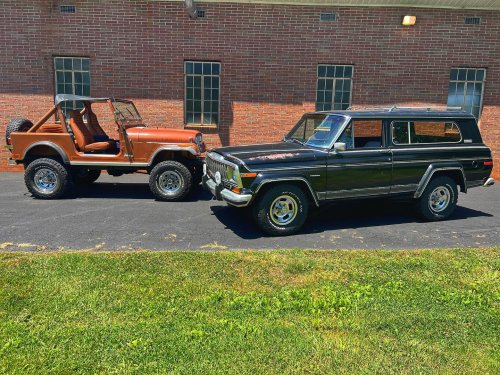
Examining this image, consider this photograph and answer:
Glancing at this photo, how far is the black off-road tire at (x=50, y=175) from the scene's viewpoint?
25.7 feet

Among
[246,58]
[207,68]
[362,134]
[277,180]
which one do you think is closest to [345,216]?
[362,134]

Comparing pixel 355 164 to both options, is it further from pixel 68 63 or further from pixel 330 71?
pixel 68 63

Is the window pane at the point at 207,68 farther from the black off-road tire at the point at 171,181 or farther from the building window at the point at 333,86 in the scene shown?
the black off-road tire at the point at 171,181

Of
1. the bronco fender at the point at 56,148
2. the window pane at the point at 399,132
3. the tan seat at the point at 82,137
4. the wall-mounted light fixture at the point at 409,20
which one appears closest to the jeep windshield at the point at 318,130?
the window pane at the point at 399,132

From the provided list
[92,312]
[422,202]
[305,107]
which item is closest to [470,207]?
[422,202]

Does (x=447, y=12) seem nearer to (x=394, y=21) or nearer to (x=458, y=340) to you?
(x=394, y=21)

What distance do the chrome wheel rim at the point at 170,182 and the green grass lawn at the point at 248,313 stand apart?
10.1 feet

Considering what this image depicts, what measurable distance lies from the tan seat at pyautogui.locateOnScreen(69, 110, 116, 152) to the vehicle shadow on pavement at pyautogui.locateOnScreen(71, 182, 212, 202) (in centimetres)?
101

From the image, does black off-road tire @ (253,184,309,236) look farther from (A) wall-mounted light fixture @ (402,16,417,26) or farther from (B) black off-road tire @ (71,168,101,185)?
(A) wall-mounted light fixture @ (402,16,417,26)

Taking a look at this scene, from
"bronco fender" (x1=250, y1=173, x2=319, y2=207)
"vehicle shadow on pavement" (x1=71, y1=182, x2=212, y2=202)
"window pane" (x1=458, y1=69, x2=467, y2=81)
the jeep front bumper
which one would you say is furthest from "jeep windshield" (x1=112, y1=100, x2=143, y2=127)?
"window pane" (x1=458, y1=69, x2=467, y2=81)

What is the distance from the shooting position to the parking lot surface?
18.3ft

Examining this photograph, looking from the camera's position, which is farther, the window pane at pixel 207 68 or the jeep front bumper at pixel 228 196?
the window pane at pixel 207 68

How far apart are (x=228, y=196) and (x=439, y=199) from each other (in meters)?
3.77

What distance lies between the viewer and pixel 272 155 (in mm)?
5949
